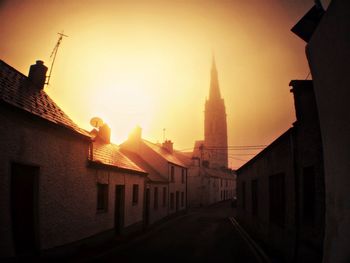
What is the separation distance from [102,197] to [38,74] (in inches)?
253

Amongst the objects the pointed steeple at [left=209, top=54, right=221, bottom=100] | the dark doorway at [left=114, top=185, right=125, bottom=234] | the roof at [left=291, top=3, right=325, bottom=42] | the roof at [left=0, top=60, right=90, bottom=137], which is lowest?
the dark doorway at [left=114, top=185, right=125, bottom=234]

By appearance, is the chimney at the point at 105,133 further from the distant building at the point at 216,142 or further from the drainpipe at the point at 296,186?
the distant building at the point at 216,142

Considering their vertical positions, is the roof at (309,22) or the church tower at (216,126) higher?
the church tower at (216,126)

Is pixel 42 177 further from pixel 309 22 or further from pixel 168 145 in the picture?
pixel 168 145

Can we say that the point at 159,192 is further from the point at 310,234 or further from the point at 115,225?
the point at 310,234

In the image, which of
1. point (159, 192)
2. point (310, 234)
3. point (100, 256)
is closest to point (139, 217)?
point (159, 192)

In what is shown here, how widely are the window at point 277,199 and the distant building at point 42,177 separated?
304 inches

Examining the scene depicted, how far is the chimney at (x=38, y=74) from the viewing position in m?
13.3

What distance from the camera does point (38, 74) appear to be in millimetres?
13453

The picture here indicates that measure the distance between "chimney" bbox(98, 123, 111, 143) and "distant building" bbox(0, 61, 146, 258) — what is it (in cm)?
441

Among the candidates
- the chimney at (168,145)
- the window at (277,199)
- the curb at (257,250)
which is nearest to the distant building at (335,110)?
the window at (277,199)

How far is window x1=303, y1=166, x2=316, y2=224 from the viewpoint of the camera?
28.5 ft

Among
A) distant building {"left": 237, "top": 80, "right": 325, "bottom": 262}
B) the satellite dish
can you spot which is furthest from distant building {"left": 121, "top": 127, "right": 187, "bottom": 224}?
distant building {"left": 237, "top": 80, "right": 325, "bottom": 262}

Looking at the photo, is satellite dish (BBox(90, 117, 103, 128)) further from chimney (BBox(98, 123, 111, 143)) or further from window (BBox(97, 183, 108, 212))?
window (BBox(97, 183, 108, 212))
